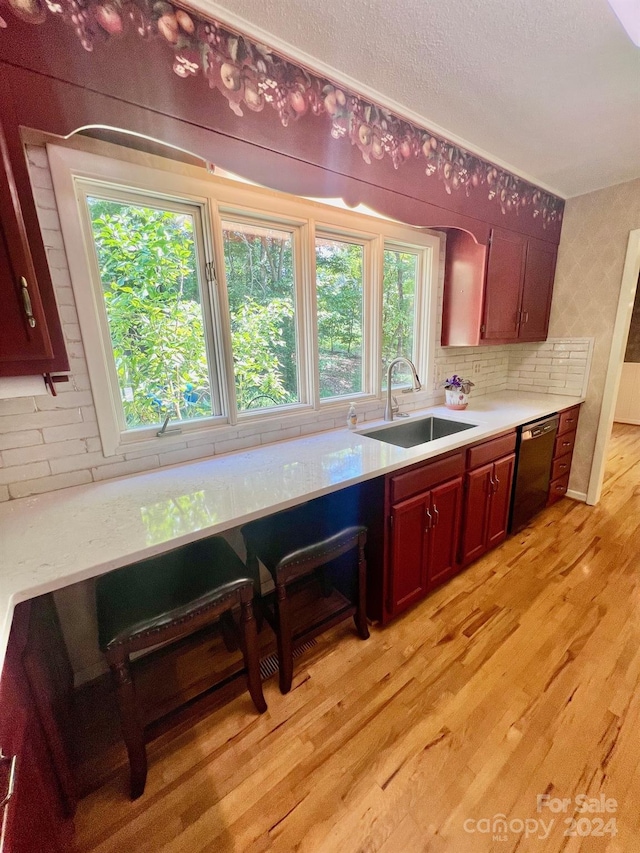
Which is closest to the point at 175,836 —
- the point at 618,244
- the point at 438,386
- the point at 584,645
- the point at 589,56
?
the point at 584,645

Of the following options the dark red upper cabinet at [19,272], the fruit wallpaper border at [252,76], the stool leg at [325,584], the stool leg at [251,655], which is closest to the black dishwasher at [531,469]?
the stool leg at [325,584]

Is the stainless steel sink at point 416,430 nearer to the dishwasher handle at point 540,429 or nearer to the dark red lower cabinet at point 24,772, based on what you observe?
the dishwasher handle at point 540,429

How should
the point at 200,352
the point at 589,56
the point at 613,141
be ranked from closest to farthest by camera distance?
the point at 589,56 → the point at 200,352 → the point at 613,141

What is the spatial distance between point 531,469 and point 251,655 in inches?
87.4

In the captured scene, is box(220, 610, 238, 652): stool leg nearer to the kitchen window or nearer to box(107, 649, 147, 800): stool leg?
box(107, 649, 147, 800): stool leg

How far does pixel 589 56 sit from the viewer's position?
4.50 ft

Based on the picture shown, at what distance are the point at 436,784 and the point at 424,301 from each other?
2.57 metres

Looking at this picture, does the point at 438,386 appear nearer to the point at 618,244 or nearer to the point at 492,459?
the point at 492,459

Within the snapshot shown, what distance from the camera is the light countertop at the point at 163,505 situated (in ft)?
3.14

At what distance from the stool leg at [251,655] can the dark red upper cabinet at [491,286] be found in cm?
224

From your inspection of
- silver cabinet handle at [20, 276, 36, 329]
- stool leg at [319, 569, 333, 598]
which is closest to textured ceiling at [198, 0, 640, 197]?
silver cabinet handle at [20, 276, 36, 329]

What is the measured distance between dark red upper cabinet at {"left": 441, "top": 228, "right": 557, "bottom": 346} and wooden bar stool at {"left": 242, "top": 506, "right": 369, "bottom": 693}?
1.75 metres

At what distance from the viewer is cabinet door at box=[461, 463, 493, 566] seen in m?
2.04

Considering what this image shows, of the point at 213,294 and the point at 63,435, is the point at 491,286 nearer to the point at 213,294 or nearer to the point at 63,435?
the point at 213,294
